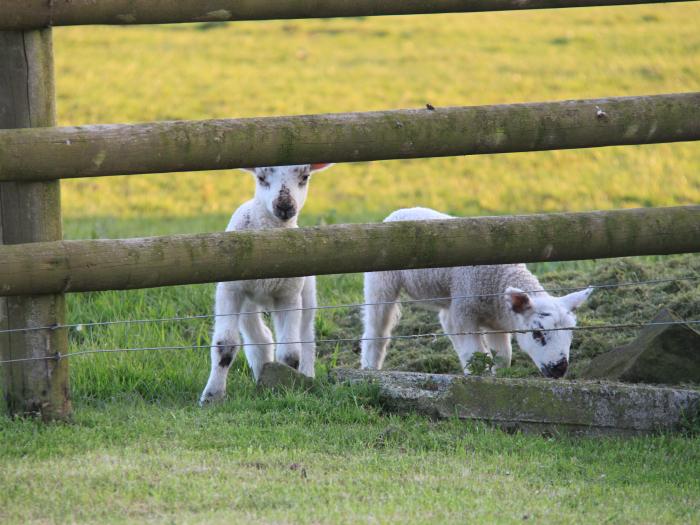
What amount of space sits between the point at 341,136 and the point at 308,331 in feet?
7.70

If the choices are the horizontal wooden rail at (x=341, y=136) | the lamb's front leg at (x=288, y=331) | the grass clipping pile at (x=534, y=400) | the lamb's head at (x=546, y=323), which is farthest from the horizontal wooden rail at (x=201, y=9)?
the lamb's head at (x=546, y=323)

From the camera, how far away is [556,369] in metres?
7.36

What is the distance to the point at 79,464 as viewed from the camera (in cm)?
498

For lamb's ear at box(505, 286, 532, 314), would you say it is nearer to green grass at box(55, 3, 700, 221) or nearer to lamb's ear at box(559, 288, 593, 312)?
lamb's ear at box(559, 288, 593, 312)

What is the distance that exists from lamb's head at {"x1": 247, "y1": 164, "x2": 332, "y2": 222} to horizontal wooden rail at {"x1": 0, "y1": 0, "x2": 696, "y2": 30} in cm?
174

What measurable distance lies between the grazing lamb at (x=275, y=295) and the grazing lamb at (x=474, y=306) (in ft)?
2.34

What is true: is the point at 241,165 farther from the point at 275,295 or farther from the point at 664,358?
the point at 664,358

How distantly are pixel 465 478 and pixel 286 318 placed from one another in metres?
2.66

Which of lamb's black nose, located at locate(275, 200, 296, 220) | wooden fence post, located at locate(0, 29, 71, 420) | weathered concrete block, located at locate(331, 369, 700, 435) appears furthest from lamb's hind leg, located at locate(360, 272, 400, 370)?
wooden fence post, located at locate(0, 29, 71, 420)

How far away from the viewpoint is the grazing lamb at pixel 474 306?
25.8 ft

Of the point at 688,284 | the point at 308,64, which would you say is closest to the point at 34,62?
the point at 688,284

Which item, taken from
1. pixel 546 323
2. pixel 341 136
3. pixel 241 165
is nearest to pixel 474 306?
pixel 546 323

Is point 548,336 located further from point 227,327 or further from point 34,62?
point 34,62

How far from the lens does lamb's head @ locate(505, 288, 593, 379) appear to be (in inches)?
291
